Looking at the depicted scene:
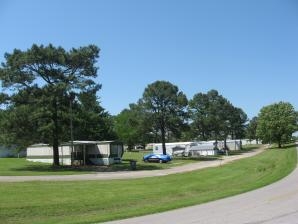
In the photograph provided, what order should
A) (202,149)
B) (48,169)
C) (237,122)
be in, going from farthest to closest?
(237,122), (202,149), (48,169)

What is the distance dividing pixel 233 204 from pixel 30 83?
36.0 m

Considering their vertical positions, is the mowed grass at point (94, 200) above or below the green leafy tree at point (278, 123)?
below

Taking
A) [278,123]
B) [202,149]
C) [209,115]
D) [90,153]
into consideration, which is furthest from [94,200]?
[209,115]

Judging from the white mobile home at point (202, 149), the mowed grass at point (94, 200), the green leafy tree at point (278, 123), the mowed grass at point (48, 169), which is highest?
the green leafy tree at point (278, 123)

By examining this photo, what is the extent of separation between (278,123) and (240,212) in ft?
333

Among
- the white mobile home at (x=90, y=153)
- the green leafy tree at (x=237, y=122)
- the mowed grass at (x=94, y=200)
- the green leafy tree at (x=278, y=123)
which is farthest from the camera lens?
the green leafy tree at (x=237, y=122)

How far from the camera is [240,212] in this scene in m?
15.7

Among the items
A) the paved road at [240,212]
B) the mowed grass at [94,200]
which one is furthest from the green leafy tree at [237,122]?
the paved road at [240,212]

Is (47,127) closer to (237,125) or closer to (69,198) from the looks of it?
(69,198)

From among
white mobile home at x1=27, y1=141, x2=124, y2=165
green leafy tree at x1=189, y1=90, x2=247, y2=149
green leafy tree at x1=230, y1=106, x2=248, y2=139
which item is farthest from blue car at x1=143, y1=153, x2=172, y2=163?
green leafy tree at x1=230, y1=106, x2=248, y2=139

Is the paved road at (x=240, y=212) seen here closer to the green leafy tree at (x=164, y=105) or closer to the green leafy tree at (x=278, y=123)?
the green leafy tree at (x=164, y=105)

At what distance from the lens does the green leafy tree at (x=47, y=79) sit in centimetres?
4900

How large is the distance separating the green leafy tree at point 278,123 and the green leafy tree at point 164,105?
1608 inches

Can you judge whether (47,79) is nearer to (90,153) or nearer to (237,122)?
(90,153)
